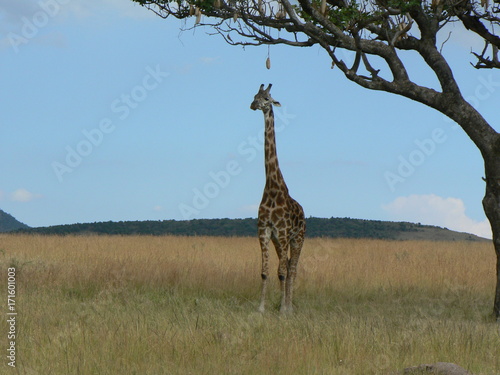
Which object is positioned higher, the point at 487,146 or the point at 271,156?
the point at 487,146

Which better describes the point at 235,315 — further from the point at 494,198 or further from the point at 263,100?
the point at 494,198

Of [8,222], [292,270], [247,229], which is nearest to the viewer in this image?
[292,270]

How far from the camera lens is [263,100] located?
12.6m

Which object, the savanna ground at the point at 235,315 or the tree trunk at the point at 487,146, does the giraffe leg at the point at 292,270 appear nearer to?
the savanna ground at the point at 235,315

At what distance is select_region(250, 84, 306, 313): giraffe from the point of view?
12.1 meters

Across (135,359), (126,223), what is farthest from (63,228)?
(135,359)

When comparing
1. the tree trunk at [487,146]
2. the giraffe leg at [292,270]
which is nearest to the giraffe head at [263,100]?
the giraffe leg at [292,270]

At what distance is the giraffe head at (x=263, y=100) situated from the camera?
12508 millimetres

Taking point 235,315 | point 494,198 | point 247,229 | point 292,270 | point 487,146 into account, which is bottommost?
point 235,315

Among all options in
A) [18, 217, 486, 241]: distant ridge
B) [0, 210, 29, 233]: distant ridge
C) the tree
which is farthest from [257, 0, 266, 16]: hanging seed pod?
[0, 210, 29, 233]: distant ridge

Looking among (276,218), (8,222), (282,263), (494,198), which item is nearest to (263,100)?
(276,218)

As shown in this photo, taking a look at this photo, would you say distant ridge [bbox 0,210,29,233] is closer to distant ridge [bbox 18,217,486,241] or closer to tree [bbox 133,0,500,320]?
distant ridge [bbox 18,217,486,241]

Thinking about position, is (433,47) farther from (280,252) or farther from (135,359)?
(135,359)

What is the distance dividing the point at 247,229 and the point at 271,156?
4805 cm
